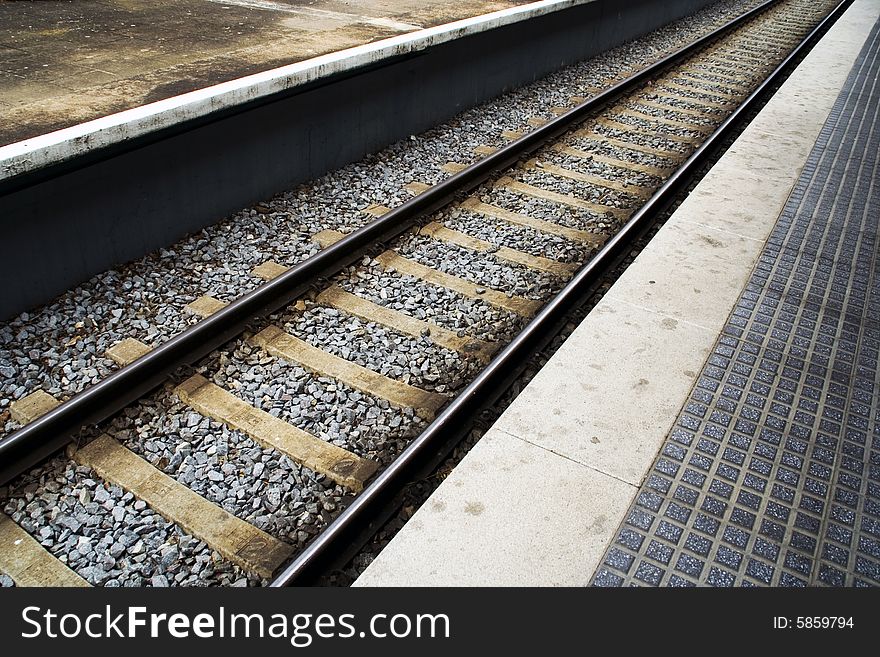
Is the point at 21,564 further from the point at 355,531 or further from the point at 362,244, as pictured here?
the point at 362,244

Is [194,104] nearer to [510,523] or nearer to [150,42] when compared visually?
[150,42]

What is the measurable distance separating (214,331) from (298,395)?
87 centimetres

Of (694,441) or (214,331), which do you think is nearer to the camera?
(694,441)

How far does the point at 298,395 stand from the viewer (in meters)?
4.69

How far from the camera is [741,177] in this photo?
26.1 feet

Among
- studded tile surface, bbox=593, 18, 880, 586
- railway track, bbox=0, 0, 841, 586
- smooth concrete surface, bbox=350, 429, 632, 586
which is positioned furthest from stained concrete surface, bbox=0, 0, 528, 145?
studded tile surface, bbox=593, 18, 880, 586

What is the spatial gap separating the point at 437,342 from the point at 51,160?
297cm

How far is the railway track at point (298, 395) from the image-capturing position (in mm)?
3678

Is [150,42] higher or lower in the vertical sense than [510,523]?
higher

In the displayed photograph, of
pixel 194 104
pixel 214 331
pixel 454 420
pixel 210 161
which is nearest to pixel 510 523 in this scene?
pixel 454 420

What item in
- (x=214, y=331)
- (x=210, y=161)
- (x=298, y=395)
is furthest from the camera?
(x=210, y=161)

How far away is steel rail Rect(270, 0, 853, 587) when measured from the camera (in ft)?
11.5

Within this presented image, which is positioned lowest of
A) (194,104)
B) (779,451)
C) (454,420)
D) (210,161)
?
(454,420)

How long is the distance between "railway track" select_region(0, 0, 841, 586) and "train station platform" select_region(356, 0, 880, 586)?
0.51 meters
